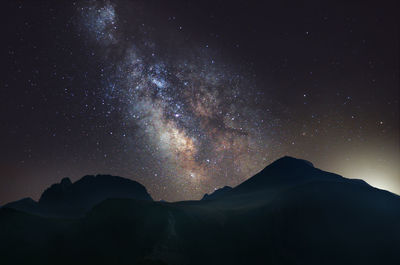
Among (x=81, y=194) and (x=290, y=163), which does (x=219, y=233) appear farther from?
(x=81, y=194)

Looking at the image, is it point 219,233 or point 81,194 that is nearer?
point 219,233

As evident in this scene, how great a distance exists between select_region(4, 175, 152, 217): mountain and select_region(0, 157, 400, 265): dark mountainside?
1743 centimetres

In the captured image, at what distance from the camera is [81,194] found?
184ft

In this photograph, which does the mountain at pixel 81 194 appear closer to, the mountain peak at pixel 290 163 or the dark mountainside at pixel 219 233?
the dark mountainside at pixel 219 233

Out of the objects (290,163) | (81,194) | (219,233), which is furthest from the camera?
(290,163)

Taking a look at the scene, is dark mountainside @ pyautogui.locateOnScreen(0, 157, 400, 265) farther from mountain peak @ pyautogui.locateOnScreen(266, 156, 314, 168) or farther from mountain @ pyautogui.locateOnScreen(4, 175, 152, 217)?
mountain peak @ pyautogui.locateOnScreen(266, 156, 314, 168)

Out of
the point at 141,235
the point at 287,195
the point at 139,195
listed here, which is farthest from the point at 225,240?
the point at 139,195

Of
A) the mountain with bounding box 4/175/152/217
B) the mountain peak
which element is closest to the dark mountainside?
the mountain with bounding box 4/175/152/217

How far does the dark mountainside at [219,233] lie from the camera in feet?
92.4

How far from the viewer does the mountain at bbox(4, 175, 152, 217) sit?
4988 centimetres

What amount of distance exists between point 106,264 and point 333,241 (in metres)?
25.1

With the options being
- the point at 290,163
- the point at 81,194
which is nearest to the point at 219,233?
the point at 290,163

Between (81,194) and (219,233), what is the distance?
35445 mm

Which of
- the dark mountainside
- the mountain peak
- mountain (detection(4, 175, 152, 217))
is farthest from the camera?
the mountain peak
